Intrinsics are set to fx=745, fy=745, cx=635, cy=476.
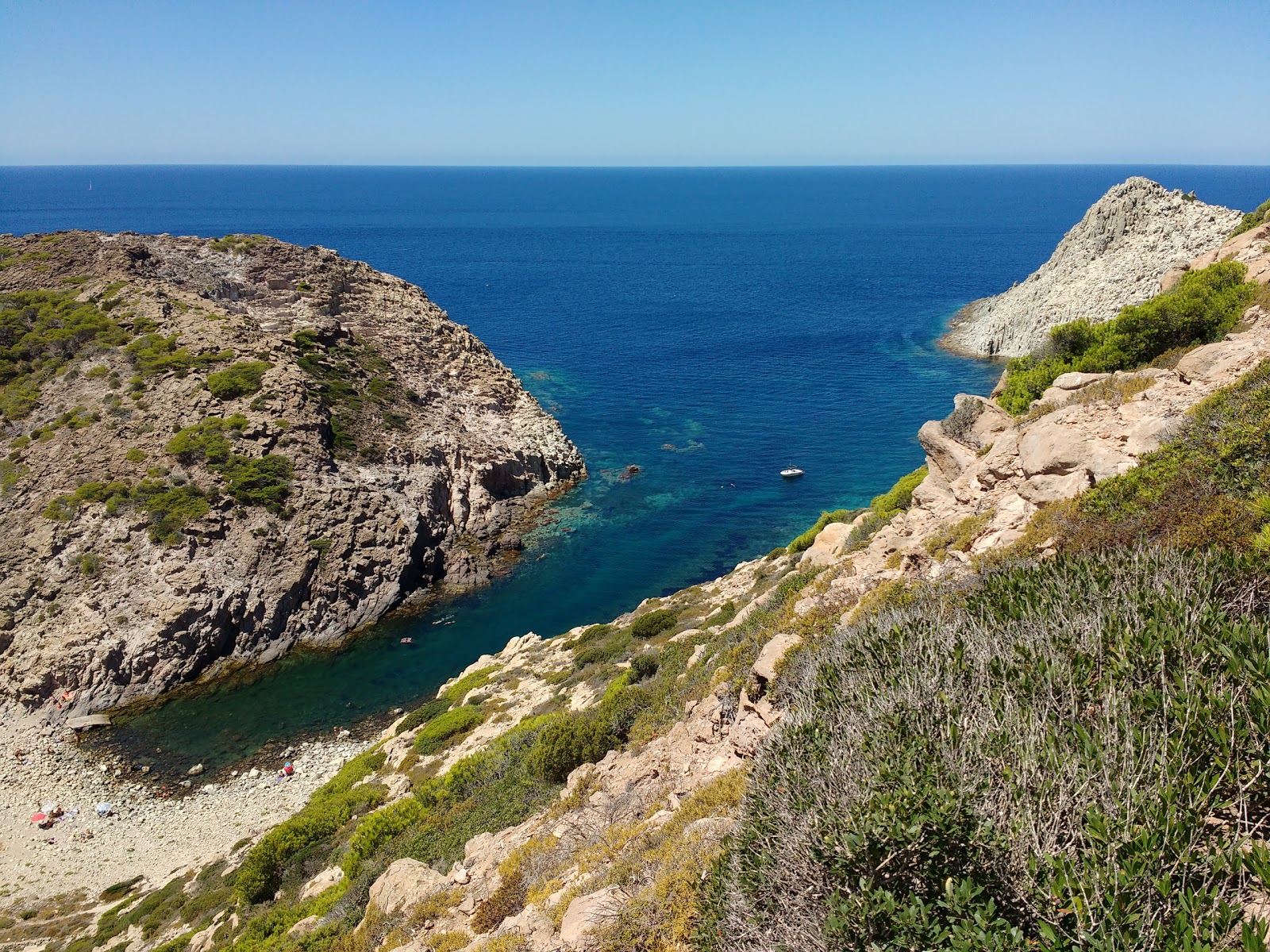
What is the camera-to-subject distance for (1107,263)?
8844 centimetres

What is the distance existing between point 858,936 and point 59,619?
49.2 meters

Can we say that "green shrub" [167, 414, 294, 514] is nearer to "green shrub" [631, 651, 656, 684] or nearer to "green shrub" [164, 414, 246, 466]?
"green shrub" [164, 414, 246, 466]

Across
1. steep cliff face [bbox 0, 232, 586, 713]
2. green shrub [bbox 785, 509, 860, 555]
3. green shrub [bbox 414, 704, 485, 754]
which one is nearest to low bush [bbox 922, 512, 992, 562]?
green shrub [bbox 785, 509, 860, 555]

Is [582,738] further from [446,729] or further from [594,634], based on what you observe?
[594,634]

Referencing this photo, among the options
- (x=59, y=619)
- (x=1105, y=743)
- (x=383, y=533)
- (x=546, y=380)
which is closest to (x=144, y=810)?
(x=59, y=619)

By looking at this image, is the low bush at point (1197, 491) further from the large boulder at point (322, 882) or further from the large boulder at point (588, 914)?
the large boulder at point (322, 882)

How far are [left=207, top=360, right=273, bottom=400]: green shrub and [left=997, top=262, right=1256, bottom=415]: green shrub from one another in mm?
49967

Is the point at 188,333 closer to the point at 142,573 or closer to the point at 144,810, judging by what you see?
the point at 142,573

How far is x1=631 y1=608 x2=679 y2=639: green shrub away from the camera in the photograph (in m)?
31.7

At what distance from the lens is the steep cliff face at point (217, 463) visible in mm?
42688

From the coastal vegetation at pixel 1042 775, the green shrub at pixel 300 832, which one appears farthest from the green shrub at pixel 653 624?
the coastal vegetation at pixel 1042 775

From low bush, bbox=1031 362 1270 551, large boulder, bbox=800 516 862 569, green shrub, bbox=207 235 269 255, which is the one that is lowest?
large boulder, bbox=800 516 862 569

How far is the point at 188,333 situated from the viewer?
57938 millimetres

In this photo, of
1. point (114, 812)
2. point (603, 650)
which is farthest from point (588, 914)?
point (114, 812)
